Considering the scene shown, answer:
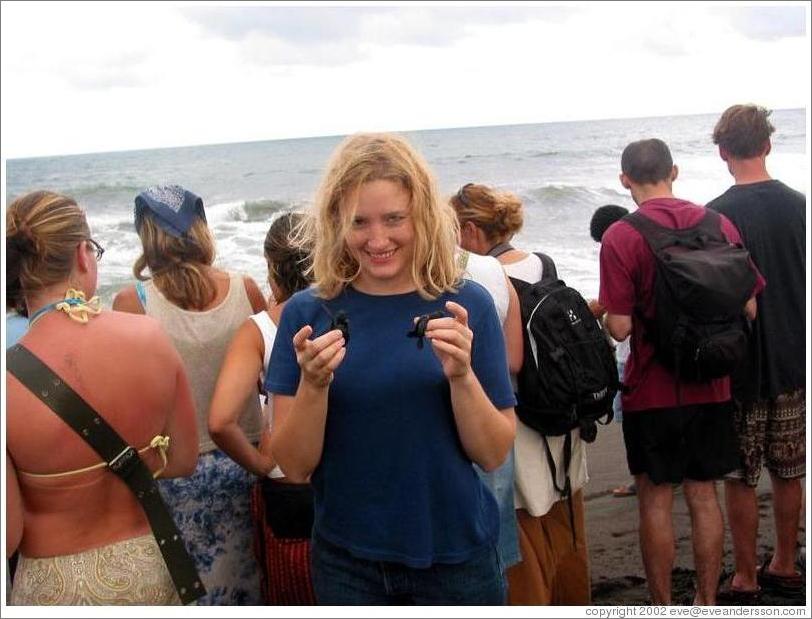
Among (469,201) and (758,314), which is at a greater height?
(469,201)

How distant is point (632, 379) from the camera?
11.5 ft

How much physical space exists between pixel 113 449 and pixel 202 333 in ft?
3.16

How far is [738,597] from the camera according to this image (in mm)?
3795

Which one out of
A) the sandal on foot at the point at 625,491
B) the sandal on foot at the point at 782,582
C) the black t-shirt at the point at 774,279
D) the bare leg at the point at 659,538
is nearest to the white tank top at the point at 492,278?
the bare leg at the point at 659,538

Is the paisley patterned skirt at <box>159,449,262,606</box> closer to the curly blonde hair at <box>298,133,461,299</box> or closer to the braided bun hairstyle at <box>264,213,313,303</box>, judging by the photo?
the braided bun hairstyle at <box>264,213,313,303</box>

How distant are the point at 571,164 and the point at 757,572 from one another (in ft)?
87.1

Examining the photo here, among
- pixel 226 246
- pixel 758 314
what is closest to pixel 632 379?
pixel 758 314

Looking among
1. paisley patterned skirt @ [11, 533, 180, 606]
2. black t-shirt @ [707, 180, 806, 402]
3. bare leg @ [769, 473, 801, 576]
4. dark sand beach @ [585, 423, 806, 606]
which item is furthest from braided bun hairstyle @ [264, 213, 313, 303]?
bare leg @ [769, 473, 801, 576]

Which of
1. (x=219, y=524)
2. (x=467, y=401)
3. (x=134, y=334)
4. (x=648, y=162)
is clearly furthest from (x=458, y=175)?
(x=467, y=401)

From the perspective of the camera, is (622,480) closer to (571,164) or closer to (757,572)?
(757,572)

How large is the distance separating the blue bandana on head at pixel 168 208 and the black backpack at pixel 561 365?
129 cm

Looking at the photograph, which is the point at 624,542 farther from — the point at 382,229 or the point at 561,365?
the point at 382,229

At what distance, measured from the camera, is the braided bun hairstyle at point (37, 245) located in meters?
2.25

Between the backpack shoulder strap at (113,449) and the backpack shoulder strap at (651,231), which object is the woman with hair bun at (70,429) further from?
the backpack shoulder strap at (651,231)
